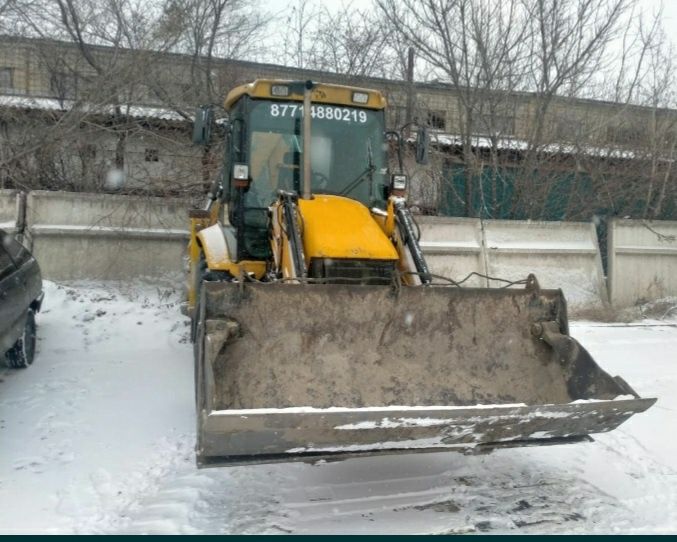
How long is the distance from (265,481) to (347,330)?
1.16m

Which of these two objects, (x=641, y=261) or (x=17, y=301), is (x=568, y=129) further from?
(x=17, y=301)

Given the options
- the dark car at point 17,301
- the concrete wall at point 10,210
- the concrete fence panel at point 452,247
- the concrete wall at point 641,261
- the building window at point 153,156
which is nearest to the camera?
the dark car at point 17,301

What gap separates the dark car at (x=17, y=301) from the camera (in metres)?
6.20

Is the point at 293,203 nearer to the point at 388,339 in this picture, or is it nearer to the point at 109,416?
the point at 388,339

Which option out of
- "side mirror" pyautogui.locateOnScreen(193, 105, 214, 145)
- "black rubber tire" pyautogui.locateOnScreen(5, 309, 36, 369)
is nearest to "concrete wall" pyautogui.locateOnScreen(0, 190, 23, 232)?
"black rubber tire" pyautogui.locateOnScreen(5, 309, 36, 369)

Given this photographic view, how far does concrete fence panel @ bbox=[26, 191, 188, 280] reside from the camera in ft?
34.3

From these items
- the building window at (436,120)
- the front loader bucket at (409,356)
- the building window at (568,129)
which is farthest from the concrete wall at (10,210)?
the building window at (568,129)

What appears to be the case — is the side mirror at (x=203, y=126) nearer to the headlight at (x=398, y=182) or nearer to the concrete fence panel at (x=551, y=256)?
the headlight at (x=398, y=182)

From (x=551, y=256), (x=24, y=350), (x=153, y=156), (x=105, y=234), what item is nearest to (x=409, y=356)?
(x=24, y=350)

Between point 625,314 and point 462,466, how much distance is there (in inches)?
292

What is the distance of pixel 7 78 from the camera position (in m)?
14.3

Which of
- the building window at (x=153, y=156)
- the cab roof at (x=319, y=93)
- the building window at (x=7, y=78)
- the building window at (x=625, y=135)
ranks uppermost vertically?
the building window at (x=7, y=78)

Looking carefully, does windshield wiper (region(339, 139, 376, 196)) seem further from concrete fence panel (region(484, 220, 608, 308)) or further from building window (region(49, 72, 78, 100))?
building window (region(49, 72, 78, 100))

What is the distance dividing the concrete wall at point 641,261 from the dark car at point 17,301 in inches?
370
